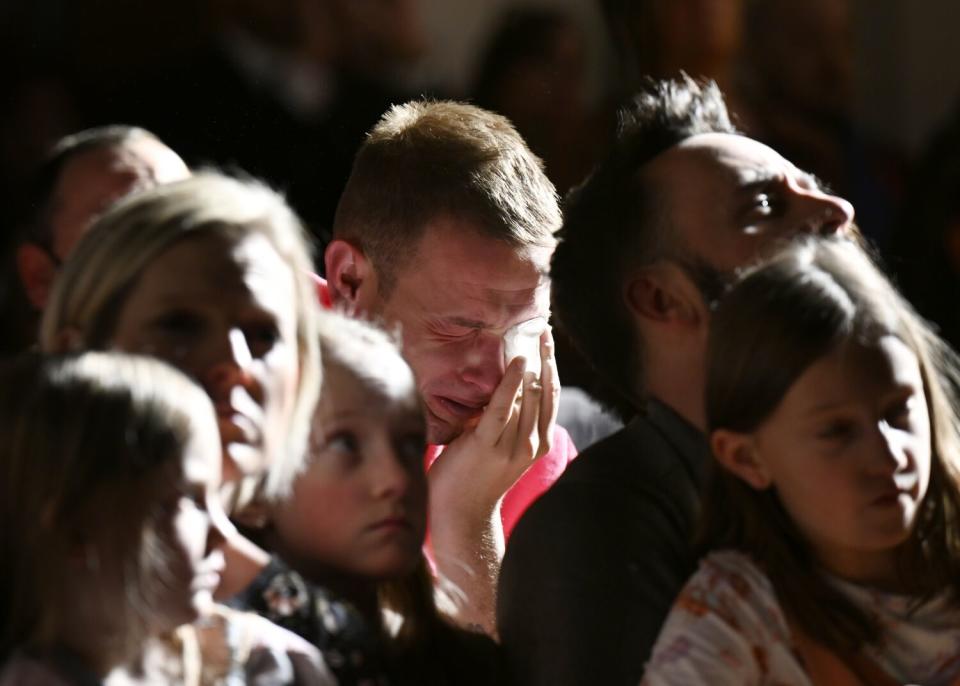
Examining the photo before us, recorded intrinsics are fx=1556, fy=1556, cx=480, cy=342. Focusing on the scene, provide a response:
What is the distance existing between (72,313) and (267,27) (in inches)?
A: 19.2

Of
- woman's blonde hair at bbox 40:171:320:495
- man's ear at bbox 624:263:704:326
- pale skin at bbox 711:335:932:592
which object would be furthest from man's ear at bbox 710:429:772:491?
woman's blonde hair at bbox 40:171:320:495

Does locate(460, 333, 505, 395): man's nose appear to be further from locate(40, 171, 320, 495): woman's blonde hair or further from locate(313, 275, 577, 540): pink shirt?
locate(40, 171, 320, 495): woman's blonde hair

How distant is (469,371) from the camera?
0.88m

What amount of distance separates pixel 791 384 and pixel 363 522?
22 cm

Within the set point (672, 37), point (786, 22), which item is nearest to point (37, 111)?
point (672, 37)

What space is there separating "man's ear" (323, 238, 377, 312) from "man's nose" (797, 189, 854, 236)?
9.7 inches

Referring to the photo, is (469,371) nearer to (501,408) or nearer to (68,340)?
(501,408)

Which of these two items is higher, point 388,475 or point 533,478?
point 388,475

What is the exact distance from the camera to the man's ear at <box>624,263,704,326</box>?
875 mm

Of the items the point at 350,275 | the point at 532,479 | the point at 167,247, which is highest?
the point at 167,247

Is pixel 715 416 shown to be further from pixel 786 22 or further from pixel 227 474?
pixel 786 22

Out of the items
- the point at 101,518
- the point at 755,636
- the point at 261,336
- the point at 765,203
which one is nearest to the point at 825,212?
the point at 765,203

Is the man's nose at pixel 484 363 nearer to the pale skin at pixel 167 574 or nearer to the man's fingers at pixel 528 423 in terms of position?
the man's fingers at pixel 528 423

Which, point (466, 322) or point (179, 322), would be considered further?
point (466, 322)
